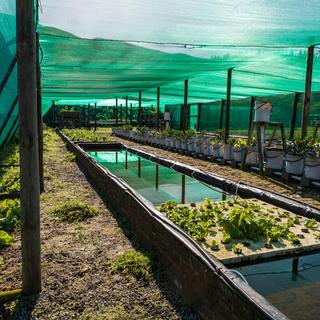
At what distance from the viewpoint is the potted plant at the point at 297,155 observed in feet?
19.1

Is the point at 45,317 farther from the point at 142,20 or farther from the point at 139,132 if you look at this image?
the point at 139,132

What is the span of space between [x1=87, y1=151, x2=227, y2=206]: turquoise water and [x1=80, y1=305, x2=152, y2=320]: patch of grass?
2964 millimetres

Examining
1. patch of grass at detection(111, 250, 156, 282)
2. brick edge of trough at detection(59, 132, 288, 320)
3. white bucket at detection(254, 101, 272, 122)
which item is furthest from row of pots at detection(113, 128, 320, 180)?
patch of grass at detection(111, 250, 156, 282)

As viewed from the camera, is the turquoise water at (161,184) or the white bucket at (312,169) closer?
the white bucket at (312,169)

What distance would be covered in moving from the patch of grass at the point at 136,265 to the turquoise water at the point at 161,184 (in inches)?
89.6

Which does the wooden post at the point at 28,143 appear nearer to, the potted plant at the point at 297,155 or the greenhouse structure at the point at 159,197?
the greenhouse structure at the point at 159,197

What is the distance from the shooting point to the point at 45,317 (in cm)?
208

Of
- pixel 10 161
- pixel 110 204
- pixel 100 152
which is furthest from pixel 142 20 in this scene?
pixel 100 152

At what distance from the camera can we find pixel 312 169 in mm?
5449

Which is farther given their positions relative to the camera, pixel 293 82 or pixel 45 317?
pixel 293 82

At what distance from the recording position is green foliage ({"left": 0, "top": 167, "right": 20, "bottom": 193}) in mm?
4840

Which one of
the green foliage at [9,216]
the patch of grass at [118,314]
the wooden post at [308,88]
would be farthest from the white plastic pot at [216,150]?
the patch of grass at [118,314]

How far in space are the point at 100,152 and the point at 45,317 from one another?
441 inches

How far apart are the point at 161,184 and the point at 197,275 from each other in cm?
457
